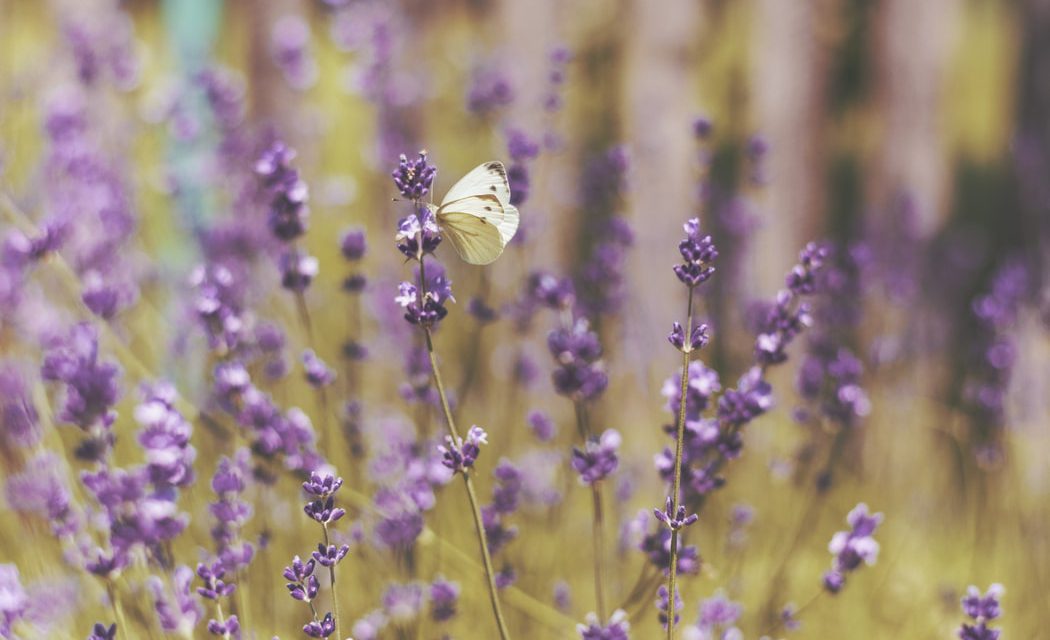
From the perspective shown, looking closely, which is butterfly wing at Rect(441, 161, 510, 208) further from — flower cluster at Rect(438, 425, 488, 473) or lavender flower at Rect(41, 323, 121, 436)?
lavender flower at Rect(41, 323, 121, 436)

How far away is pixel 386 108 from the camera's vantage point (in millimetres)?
2803

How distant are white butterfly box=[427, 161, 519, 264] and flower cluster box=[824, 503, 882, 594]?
23.7 inches

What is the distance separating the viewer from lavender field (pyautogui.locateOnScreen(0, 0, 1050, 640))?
1.26m

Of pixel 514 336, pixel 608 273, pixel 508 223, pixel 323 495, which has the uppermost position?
pixel 514 336

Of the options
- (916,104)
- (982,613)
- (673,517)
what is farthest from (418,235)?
(916,104)

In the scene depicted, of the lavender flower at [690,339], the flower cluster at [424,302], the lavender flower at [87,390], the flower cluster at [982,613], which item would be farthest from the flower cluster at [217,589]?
the flower cluster at [982,613]

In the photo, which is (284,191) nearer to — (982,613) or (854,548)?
(854,548)

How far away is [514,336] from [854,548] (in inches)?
55.1

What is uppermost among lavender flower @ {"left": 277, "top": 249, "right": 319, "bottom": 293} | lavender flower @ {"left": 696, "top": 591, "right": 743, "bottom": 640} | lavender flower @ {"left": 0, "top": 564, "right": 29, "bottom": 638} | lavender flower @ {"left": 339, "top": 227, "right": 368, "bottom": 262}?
lavender flower @ {"left": 339, "top": 227, "right": 368, "bottom": 262}

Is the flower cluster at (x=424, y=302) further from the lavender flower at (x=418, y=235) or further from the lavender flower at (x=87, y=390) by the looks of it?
the lavender flower at (x=87, y=390)

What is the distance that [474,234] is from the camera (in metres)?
1.22

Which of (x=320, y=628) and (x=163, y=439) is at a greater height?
(x=163, y=439)

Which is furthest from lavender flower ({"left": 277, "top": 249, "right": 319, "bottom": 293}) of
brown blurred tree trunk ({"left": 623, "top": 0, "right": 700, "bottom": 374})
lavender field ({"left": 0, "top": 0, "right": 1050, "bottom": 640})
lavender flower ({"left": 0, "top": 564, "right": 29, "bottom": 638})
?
brown blurred tree trunk ({"left": 623, "top": 0, "right": 700, "bottom": 374})

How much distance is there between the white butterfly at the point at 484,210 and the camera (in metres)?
1.18
